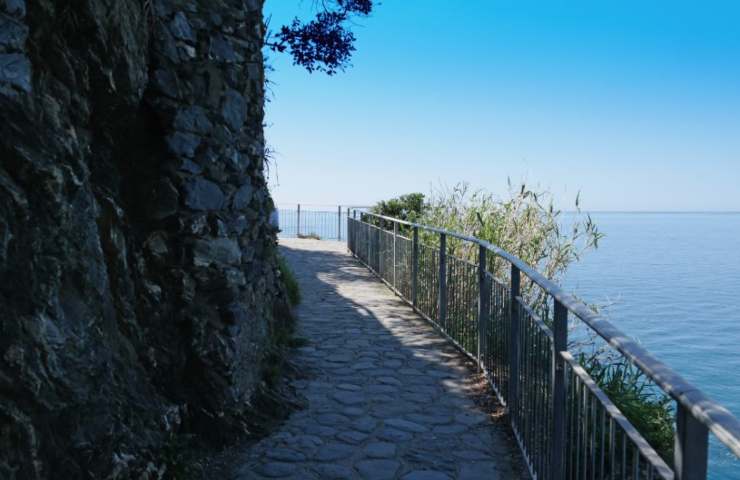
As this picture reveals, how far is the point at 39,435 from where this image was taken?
2484mm

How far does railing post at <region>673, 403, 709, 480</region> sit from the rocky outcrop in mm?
2251

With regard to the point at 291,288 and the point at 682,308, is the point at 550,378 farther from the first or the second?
the point at 682,308

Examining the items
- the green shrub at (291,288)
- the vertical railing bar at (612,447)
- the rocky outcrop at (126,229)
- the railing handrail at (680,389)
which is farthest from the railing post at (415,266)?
the vertical railing bar at (612,447)

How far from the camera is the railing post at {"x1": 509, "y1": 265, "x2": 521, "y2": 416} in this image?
434cm

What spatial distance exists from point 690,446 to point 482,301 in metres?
4.14

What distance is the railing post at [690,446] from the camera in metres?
1.47

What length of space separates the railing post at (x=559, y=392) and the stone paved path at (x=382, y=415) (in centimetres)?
86

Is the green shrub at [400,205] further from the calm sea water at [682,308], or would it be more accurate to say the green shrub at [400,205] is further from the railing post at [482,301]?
the railing post at [482,301]

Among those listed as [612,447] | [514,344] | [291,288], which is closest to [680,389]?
[612,447]

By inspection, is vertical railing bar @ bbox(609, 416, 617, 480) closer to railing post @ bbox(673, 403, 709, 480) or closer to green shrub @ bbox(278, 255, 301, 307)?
railing post @ bbox(673, 403, 709, 480)

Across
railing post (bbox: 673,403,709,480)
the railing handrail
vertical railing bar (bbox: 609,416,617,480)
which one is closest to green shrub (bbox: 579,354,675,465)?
vertical railing bar (bbox: 609,416,617,480)

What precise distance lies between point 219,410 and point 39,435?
5.36 ft

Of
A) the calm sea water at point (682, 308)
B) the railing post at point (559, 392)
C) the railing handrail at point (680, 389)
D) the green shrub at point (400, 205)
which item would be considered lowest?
the calm sea water at point (682, 308)

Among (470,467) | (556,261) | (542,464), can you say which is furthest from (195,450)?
(556,261)
